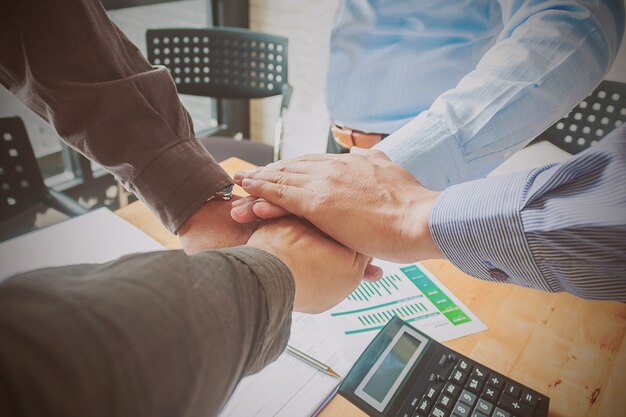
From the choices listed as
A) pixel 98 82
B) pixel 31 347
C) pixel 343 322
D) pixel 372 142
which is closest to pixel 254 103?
pixel 372 142

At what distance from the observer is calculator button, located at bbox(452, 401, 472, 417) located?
56 centimetres

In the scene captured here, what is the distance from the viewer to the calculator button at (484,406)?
566 millimetres

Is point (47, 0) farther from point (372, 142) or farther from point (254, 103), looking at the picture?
point (254, 103)

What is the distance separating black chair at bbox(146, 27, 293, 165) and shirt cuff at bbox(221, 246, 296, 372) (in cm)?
146

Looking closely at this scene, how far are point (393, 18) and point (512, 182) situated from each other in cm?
84

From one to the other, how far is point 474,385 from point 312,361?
25 cm

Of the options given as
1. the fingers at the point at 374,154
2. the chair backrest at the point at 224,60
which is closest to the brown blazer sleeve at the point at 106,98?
the fingers at the point at 374,154

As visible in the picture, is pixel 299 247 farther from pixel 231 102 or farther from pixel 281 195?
pixel 231 102

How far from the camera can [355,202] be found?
0.76 meters

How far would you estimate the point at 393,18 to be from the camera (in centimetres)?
122

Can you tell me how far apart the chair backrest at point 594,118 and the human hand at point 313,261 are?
1206mm

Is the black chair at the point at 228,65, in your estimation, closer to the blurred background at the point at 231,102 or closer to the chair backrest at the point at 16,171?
the blurred background at the point at 231,102

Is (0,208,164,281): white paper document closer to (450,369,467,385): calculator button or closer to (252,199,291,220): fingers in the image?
(252,199,291,220): fingers

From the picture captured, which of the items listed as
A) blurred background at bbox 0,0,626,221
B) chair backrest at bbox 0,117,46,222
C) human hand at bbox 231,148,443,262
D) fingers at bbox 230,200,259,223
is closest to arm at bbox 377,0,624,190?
human hand at bbox 231,148,443,262
